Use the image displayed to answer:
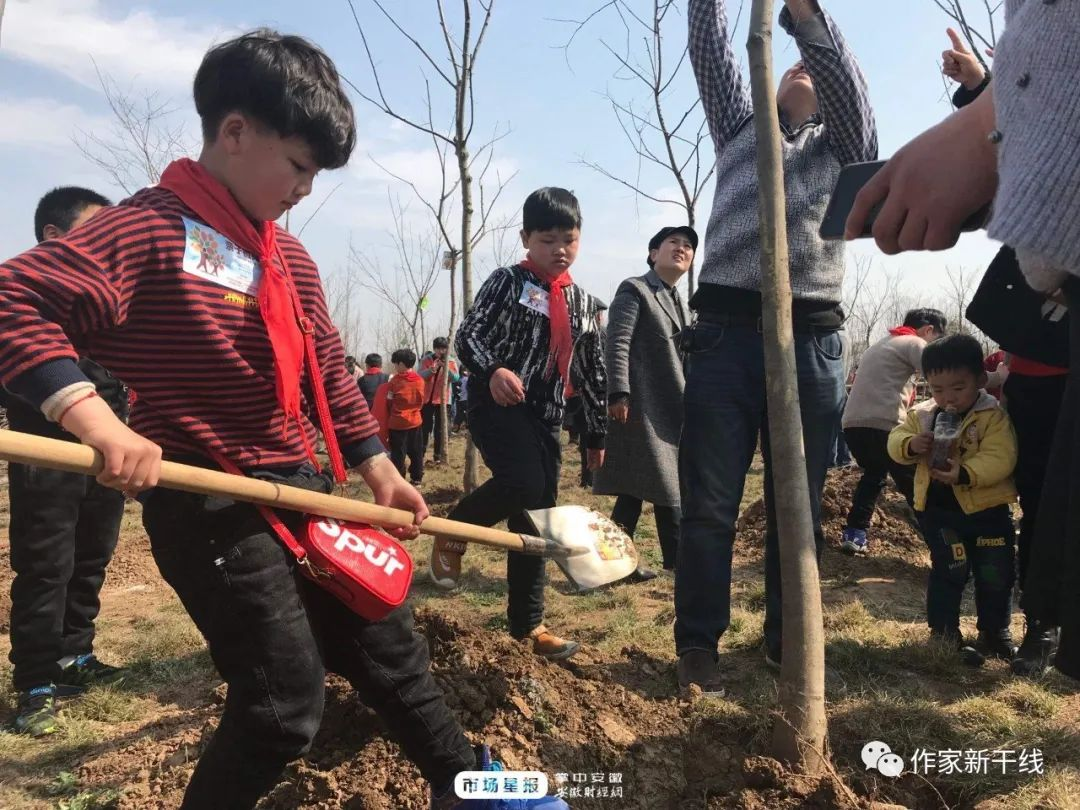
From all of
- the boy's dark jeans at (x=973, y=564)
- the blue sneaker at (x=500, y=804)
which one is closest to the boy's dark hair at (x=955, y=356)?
the boy's dark jeans at (x=973, y=564)

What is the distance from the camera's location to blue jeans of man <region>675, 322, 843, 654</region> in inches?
99.1

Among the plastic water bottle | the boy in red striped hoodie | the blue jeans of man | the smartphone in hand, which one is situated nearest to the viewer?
the smartphone in hand

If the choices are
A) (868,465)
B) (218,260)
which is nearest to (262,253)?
(218,260)

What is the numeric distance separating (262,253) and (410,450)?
7.38 metres

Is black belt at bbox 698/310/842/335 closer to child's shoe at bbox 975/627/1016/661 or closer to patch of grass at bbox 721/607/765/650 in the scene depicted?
patch of grass at bbox 721/607/765/650

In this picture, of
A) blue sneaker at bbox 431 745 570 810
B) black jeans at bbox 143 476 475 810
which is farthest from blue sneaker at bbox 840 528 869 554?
black jeans at bbox 143 476 475 810

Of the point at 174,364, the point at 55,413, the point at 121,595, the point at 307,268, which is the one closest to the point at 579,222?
the point at 307,268

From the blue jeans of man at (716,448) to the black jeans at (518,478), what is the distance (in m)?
0.64

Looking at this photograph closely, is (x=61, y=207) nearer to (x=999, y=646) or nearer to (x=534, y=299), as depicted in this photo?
(x=534, y=299)

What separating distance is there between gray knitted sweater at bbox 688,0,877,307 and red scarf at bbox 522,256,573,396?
693 mm

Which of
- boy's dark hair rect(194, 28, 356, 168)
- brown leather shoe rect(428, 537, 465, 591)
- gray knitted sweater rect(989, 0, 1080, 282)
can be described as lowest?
brown leather shoe rect(428, 537, 465, 591)

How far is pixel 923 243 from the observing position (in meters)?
0.88

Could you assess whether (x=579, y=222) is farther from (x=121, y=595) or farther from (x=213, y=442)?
(x=121, y=595)

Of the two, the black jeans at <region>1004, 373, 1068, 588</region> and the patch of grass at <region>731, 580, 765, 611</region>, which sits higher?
the black jeans at <region>1004, 373, 1068, 588</region>
